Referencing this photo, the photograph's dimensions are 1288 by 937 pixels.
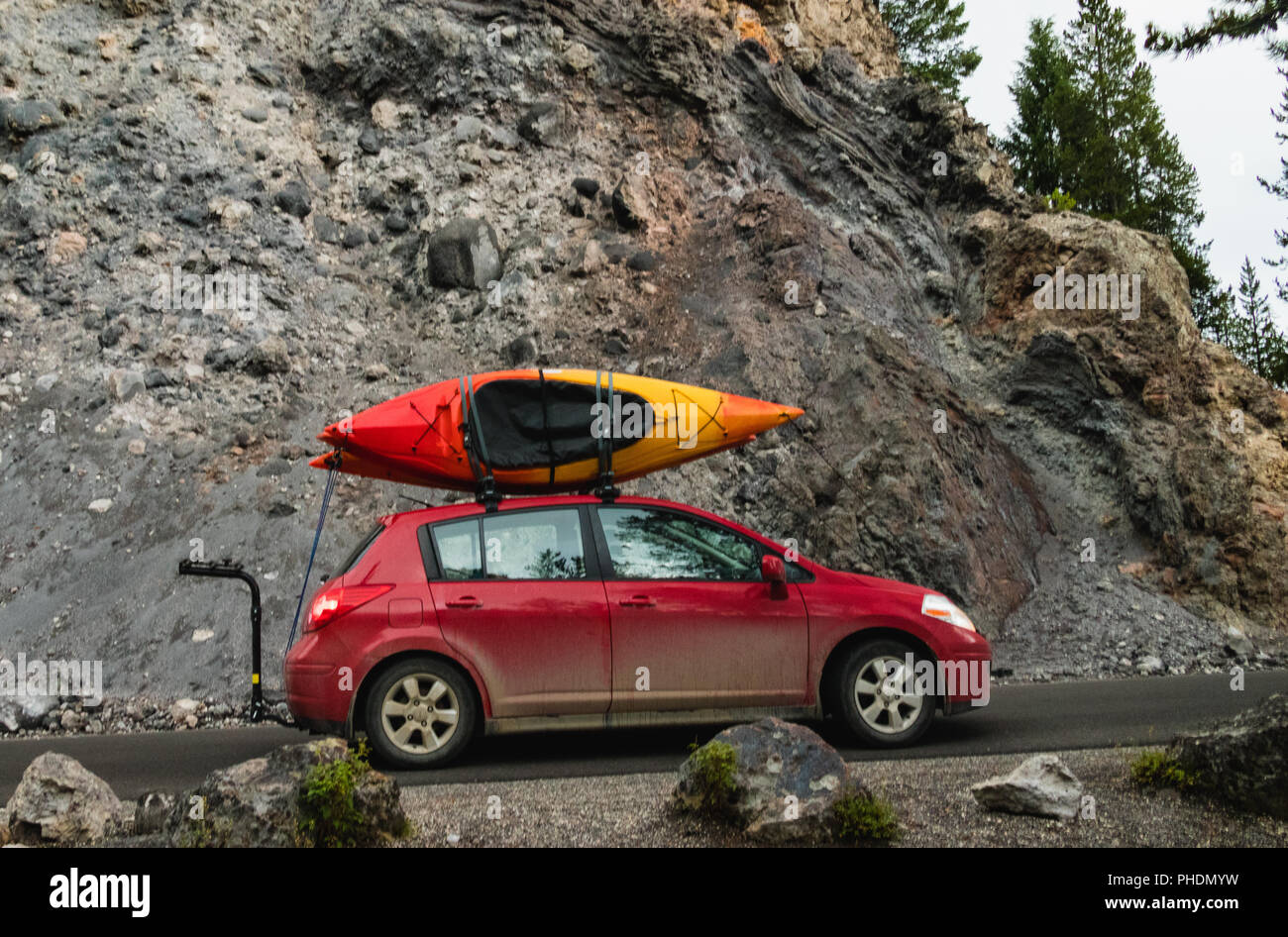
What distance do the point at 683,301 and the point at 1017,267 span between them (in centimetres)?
649

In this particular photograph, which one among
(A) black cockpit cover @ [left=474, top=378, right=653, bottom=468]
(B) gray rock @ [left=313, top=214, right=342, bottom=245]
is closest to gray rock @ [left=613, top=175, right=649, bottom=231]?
(B) gray rock @ [left=313, top=214, right=342, bottom=245]

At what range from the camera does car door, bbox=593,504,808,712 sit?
735cm

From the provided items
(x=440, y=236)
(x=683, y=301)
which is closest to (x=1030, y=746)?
(x=683, y=301)

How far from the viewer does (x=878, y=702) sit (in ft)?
24.6

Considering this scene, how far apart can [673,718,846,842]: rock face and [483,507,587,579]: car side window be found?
2454mm

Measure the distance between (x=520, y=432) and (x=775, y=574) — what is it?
2367 mm

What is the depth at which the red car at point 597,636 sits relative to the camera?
7.17 metres

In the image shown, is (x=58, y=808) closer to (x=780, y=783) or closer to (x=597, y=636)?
(x=597, y=636)

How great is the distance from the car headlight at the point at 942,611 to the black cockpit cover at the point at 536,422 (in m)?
2.64

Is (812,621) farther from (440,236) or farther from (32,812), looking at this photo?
(440,236)

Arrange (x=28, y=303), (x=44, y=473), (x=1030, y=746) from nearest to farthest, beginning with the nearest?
(x=1030, y=746), (x=44, y=473), (x=28, y=303)

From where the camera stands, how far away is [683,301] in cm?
1819
